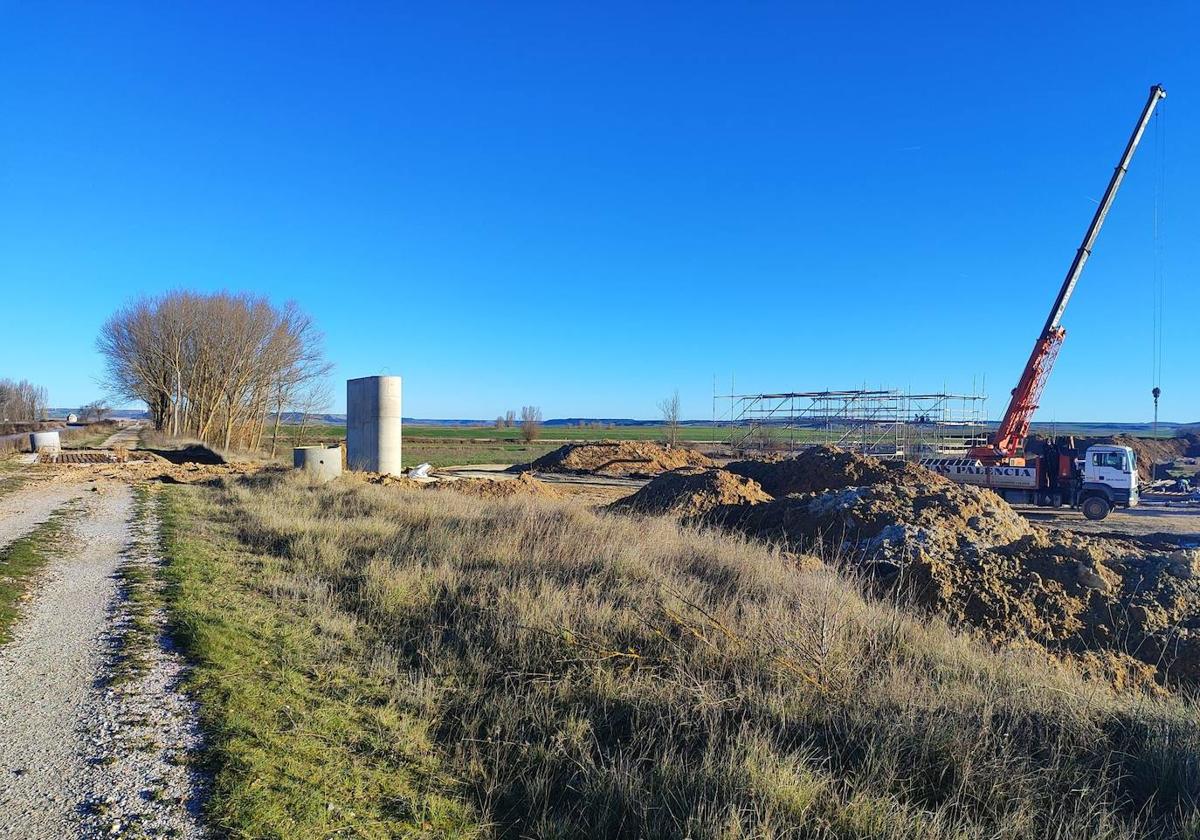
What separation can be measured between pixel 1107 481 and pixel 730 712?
24447 mm

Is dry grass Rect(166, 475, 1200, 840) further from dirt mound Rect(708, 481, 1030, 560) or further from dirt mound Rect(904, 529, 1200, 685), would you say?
dirt mound Rect(708, 481, 1030, 560)

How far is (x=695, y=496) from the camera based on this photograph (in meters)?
17.5

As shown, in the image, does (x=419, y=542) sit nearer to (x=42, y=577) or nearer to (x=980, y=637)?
(x=42, y=577)

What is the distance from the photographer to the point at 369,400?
2619 cm

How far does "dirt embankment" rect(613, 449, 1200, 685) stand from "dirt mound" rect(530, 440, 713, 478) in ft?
88.6

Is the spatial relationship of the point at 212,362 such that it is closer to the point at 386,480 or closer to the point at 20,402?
the point at 386,480

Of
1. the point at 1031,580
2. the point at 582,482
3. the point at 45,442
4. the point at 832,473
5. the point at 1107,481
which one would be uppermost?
the point at 45,442

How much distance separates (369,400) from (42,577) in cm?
1733

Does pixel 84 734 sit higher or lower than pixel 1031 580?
lower

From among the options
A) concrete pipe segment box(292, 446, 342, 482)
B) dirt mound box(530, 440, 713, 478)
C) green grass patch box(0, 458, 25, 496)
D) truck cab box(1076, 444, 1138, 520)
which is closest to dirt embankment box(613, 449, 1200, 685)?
truck cab box(1076, 444, 1138, 520)

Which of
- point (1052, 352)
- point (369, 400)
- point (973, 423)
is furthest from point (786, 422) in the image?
point (369, 400)

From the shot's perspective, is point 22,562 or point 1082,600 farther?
point 22,562

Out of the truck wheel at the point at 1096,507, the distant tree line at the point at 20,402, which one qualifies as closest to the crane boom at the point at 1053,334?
the truck wheel at the point at 1096,507

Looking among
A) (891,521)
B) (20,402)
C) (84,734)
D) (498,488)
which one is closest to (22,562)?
(84,734)
